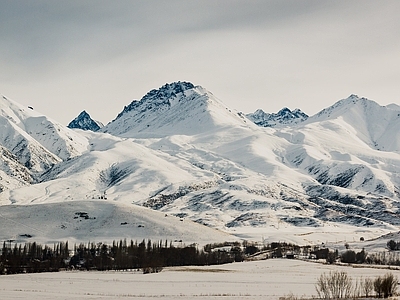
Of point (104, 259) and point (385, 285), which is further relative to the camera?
point (104, 259)

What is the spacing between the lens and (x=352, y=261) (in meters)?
199

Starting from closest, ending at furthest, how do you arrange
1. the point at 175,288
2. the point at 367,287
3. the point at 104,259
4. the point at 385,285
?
the point at 385,285, the point at 367,287, the point at 175,288, the point at 104,259

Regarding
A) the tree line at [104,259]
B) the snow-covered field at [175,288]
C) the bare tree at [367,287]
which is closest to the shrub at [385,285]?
the bare tree at [367,287]

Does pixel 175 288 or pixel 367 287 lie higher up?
pixel 367 287

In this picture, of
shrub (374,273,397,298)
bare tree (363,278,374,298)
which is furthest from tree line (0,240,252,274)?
shrub (374,273,397,298)

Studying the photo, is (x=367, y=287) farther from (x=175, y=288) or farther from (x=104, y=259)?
(x=104, y=259)

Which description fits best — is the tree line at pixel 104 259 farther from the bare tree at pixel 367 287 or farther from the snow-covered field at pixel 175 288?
the bare tree at pixel 367 287

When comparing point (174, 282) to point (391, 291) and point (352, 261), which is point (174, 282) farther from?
point (352, 261)

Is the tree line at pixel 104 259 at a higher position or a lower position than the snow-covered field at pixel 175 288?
higher

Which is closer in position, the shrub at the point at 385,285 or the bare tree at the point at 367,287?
the shrub at the point at 385,285

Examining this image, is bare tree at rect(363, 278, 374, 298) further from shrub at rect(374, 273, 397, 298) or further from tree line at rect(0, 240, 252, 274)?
tree line at rect(0, 240, 252, 274)

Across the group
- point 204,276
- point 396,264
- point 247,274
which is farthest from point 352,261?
point 204,276

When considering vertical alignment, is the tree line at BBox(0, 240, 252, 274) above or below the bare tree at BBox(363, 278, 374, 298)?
above

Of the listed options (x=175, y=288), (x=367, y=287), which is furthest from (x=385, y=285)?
(x=175, y=288)
